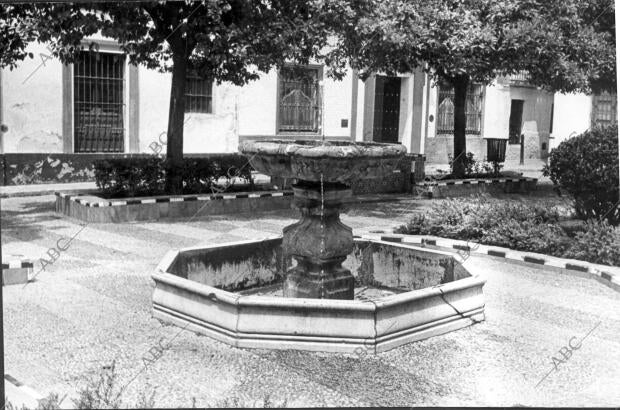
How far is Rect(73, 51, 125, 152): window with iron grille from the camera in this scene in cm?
1479

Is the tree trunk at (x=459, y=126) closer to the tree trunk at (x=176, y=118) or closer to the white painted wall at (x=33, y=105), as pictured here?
the tree trunk at (x=176, y=118)

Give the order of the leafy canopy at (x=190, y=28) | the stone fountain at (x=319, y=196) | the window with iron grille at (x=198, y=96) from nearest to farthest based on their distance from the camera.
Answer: the stone fountain at (x=319, y=196)
the leafy canopy at (x=190, y=28)
the window with iron grille at (x=198, y=96)

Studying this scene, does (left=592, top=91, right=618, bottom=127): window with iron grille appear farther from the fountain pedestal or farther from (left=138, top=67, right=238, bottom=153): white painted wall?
the fountain pedestal

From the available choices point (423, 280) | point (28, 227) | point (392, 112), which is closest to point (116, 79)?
point (28, 227)

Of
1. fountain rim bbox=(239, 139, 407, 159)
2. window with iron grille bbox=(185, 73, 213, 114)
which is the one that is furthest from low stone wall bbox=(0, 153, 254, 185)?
fountain rim bbox=(239, 139, 407, 159)

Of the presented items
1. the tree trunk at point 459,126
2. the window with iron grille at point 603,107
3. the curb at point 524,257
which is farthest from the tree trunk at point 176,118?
the window with iron grille at point 603,107

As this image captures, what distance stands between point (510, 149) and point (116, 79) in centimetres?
1339

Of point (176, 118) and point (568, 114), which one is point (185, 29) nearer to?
point (176, 118)

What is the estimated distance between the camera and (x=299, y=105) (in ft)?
59.3

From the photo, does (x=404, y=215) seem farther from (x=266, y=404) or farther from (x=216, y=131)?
(x=266, y=404)

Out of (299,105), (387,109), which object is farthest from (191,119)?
(387,109)

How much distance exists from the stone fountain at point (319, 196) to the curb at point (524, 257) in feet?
7.58

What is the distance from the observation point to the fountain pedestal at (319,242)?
5.61 meters

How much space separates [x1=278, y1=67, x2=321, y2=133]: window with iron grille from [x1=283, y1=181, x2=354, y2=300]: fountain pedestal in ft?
39.6
